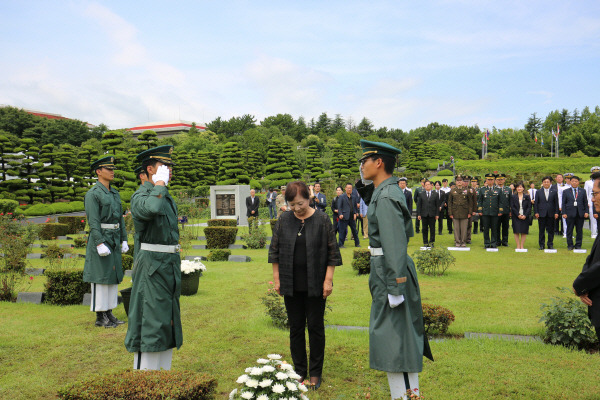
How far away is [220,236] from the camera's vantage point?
1490cm

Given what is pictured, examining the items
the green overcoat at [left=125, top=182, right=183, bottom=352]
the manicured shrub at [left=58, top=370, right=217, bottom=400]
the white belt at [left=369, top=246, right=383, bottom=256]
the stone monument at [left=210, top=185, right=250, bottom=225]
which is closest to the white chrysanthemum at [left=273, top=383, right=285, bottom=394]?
the manicured shrub at [left=58, top=370, right=217, bottom=400]

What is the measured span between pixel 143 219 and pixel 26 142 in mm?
35547

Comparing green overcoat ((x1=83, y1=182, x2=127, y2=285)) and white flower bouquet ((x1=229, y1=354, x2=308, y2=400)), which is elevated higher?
green overcoat ((x1=83, y1=182, x2=127, y2=285))

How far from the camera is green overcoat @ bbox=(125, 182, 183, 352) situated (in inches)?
151

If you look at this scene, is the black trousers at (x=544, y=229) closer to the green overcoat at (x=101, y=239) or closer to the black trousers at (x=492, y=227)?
the black trousers at (x=492, y=227)

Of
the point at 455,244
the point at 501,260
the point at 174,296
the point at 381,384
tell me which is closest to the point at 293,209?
the point at 174,296

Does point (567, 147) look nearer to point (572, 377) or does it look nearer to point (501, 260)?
point (501, 260)

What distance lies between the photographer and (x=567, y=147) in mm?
62719

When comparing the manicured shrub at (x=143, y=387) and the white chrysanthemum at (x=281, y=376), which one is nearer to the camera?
the manicured shrub at (x=143, y=387)

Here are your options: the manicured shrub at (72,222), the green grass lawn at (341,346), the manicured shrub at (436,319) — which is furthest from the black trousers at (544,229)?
the manicured shrub at (72,222)

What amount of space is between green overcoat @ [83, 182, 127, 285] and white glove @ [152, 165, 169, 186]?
256 centimetres

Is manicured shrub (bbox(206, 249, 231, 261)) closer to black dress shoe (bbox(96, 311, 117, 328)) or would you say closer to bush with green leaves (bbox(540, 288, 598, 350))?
black dress shoe (bbox(96, 311, 117, 328))

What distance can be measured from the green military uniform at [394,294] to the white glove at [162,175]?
2.06m

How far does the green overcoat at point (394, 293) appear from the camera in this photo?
3.25 m
